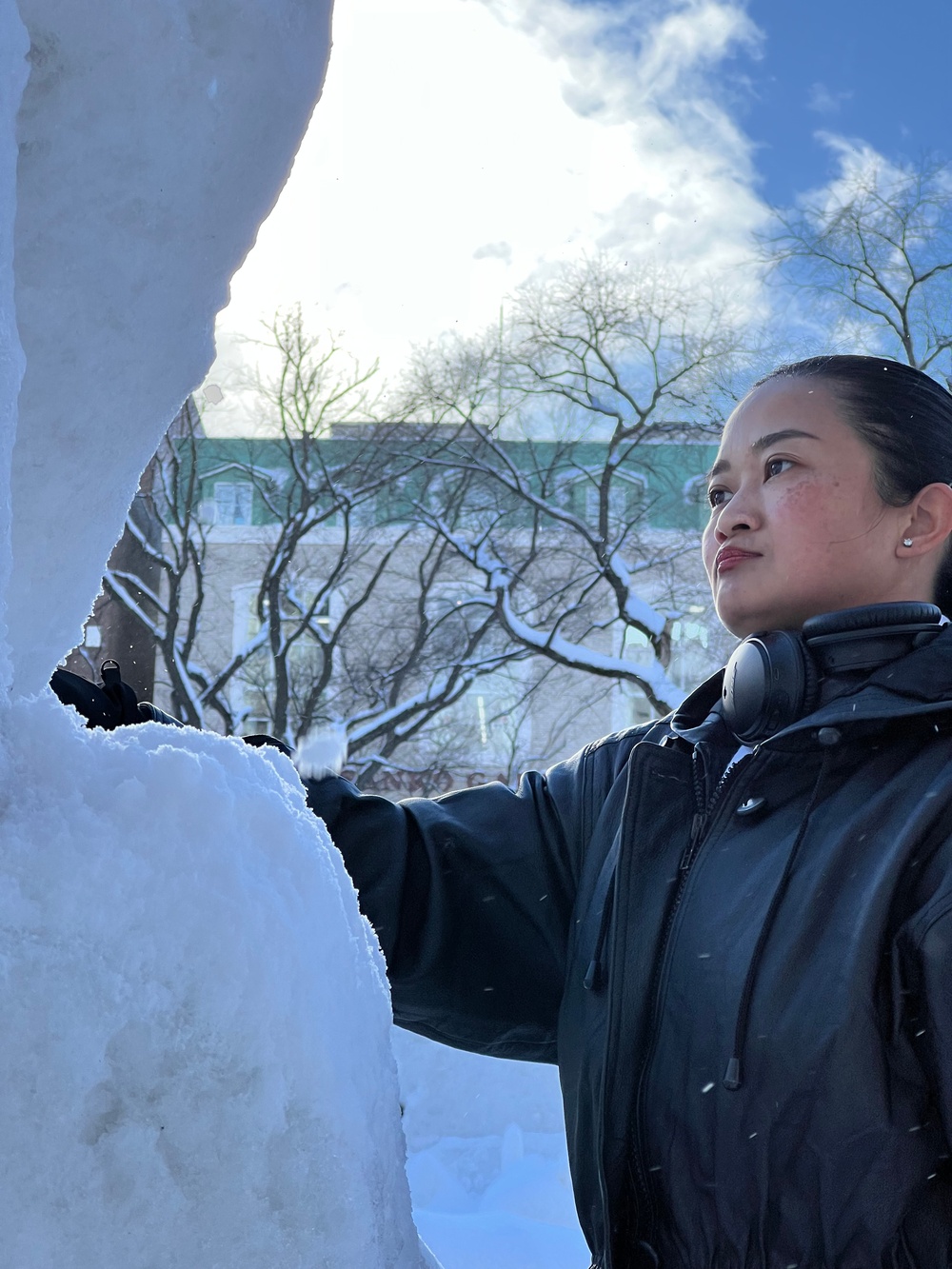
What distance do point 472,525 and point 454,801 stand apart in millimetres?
11145

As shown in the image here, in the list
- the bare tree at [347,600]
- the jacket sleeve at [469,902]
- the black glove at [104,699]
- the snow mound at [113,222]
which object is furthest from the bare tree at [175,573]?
the snow mound at [113,222]

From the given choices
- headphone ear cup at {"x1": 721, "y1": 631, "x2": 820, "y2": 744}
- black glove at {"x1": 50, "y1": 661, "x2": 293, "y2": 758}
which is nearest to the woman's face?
headphone ear cup at {"x1": 721, "y1": 631, "x2": 820, "y2": 744}

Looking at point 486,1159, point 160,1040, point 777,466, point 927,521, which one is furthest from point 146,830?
point 486,1159

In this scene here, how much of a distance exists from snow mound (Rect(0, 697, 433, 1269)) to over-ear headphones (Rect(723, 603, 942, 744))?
79 centimetres

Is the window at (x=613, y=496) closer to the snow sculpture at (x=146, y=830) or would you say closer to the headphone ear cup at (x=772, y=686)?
the headphone ear cup at (x=772, y=686)

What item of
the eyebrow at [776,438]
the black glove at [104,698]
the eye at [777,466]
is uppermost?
the eyebrow at [776,438]

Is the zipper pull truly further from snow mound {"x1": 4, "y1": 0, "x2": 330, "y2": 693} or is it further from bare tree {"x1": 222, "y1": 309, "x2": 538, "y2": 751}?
bare tree {"x1": 222, "y1": 309, "x2": 538, "y2": 751}

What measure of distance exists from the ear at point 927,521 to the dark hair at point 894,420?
0.5 inches

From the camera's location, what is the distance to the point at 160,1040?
57 cm

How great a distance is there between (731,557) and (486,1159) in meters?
3.94

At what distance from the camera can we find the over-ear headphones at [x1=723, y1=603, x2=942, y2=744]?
1.31 m

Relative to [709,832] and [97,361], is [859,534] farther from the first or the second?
[97,361]

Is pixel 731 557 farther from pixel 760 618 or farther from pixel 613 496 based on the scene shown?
pixel 613 496

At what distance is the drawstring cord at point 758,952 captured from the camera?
43.5 inches
